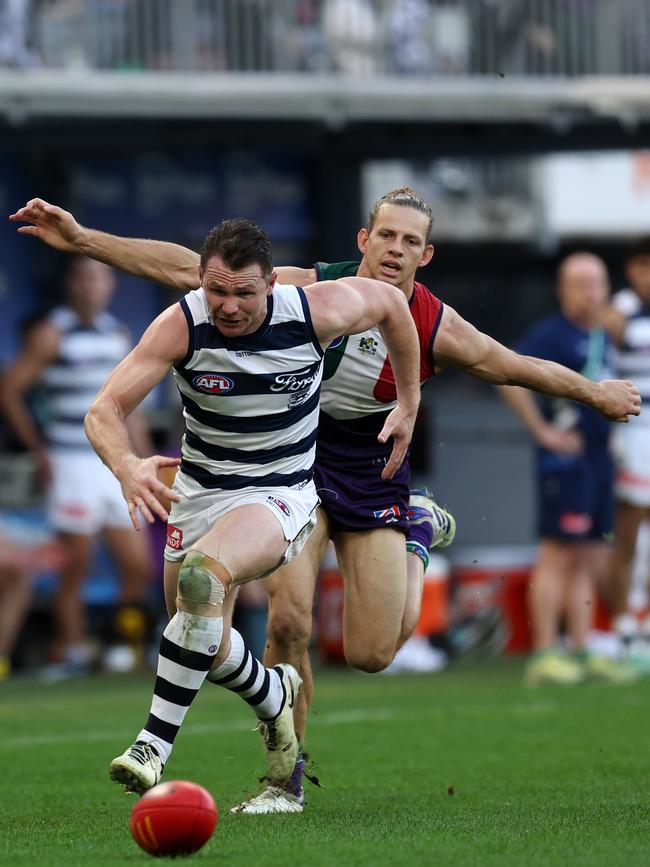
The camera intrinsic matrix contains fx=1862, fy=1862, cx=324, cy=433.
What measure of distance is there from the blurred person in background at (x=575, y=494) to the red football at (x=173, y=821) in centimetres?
772

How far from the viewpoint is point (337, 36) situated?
56.2 ft

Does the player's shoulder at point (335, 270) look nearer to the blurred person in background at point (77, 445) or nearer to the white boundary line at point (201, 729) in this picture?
the white boundary line at point (201, 729)

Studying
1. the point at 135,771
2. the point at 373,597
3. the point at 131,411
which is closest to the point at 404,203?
the point at 373,597

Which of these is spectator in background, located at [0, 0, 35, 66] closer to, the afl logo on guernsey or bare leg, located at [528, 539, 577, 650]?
bare leg, located at [528, 539, 577, 650]

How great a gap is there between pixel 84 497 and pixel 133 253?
700 cm

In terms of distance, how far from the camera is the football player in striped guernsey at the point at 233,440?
6711 millimetres

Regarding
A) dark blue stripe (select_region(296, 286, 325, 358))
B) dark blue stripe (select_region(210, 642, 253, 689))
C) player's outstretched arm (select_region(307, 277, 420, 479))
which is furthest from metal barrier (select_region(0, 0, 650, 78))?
dark blue stripe (select_region(210, 642, 253, 689))

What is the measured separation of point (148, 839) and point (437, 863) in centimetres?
92

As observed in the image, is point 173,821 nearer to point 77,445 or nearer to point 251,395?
point 251,395

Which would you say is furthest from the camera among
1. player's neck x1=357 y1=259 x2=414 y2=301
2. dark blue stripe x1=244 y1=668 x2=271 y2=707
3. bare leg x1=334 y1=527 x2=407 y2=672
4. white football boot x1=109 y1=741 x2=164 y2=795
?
bare leg x1=334 y1=527 x2=407 y2=672

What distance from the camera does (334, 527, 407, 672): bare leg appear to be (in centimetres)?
832

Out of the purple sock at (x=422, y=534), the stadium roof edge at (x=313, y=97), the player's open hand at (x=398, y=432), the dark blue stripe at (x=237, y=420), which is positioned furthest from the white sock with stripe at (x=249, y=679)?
the stadium roof edge at (x=313, y=97)

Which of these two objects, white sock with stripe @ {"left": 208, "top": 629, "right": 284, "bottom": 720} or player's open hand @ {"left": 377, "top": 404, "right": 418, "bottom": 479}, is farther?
player's open hand @ {"left": 377, "top": 404, "right": 418, "bottom": 479}

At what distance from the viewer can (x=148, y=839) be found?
19.4ft
